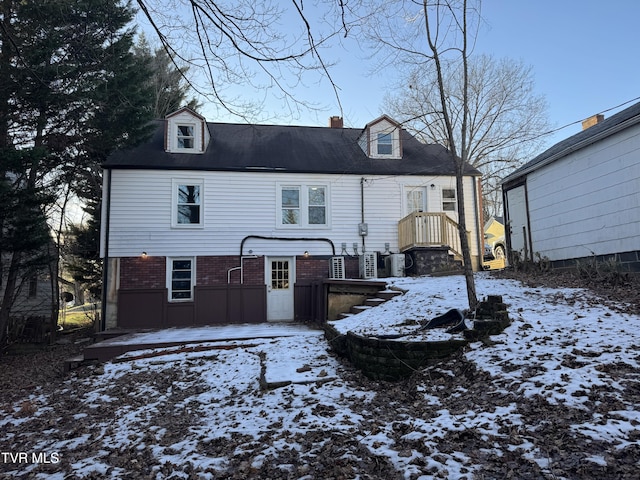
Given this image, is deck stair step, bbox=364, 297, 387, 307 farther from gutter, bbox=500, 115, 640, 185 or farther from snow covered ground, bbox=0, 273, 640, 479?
gutter, bbox=500, 115, 640, 185

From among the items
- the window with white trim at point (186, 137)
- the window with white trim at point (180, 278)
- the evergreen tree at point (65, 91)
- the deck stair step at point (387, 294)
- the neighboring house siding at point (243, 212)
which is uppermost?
the window with white trim at point (186, 137)

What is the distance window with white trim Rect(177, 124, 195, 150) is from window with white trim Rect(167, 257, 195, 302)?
3.78m

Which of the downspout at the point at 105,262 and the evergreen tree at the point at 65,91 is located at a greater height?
the evergreen tree at the point at 65,91

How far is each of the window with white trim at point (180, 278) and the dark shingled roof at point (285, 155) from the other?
282 centimetres

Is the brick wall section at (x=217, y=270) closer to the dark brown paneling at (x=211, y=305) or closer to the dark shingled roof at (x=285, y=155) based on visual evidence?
the dark brown paneling at (x=211, y=305)

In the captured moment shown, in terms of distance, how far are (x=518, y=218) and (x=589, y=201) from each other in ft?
9.11

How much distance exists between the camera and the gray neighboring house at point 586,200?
24.4 feet

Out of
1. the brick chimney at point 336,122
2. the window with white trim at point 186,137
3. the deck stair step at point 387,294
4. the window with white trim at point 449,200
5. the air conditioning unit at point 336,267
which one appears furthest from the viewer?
the brick chimney at point 336,122

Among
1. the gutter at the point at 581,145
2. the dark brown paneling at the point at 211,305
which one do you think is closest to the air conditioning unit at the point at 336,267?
the dark brown paneling at the point at 211,305

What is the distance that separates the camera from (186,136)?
1244 centimetres

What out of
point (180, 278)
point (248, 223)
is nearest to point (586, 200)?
point (248, 223)

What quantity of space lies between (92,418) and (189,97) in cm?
2126

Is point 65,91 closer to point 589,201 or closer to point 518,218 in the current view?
point 589,201

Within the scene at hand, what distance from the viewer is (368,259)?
11422 millimetres
